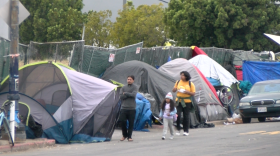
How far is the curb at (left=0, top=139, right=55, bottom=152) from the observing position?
31.5 feet

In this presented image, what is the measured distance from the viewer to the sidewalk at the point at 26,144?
9.59 meters

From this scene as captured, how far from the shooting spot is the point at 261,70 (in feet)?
77.7

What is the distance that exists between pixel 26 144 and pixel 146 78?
23.0 feet

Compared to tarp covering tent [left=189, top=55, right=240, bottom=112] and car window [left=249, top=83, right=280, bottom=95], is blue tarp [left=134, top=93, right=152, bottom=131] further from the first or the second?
tarp covering tent [left=189, top=55, right=240, bottom=112]

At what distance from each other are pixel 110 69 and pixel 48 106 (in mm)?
5074

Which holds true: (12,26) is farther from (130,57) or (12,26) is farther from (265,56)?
(265,56)

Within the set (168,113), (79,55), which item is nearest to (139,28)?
(79,55)

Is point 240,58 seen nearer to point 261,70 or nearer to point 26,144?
point 261,70

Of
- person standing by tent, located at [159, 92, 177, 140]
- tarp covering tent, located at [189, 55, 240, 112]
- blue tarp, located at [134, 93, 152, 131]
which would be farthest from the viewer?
tarp covering tent, located at [189, 55, 240, 112]

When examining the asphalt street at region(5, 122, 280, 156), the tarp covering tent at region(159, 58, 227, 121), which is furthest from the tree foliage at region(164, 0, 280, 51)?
the asphalt street at region(5, 122, 280, 156)

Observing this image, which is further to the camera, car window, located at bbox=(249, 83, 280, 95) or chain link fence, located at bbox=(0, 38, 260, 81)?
car window, located at bbox=(249, 83, 280, 95)

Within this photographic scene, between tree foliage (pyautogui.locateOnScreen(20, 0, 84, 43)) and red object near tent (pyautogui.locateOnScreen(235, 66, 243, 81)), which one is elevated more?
tree foliage (pyautogui.locateOnScreen(20, 0, 84, 43))

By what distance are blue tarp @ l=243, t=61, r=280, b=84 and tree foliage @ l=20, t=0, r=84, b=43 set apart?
23.2 metres

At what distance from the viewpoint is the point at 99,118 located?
11977 millimetres
